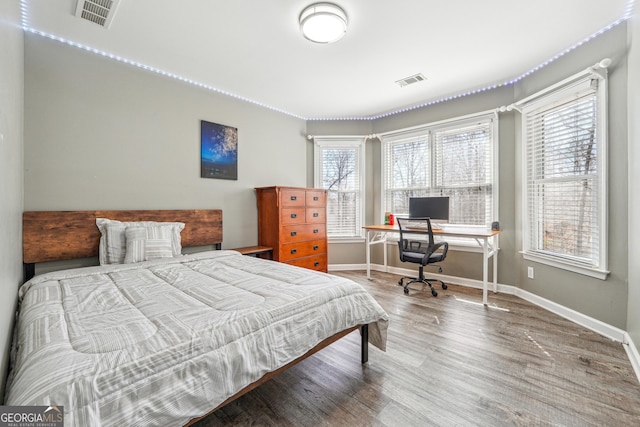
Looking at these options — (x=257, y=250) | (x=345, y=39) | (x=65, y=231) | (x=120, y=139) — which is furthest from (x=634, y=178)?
(x=65, y=231)

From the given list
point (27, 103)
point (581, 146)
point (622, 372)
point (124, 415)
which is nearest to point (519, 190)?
Result: point (581, 146)

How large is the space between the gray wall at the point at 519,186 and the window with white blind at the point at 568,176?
9 cm

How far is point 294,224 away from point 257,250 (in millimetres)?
645

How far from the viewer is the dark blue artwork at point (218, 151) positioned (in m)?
3.38

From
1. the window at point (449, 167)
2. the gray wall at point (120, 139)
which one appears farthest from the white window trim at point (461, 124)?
the gray wall at point (120, 139)

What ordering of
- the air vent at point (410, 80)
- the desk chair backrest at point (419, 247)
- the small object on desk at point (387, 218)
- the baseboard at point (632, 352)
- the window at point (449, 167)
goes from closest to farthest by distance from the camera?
the baseboard at point (632, 352) → the air vent at point (410, 80) → the desk chair backrest at point (419, 247) → the window at point (449, 167) → the small object on desk at point (387, 218)

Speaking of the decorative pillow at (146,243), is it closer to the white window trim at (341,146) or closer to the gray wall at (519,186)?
the white window trim at (341,146)

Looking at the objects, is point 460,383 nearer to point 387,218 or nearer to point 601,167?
point 601,167

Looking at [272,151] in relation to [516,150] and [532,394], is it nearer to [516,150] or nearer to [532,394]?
[516,150]

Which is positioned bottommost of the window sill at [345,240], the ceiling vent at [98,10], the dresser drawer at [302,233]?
the window sill at [345,240]

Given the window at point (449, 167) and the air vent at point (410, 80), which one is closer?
the air vent at point (410, 80)

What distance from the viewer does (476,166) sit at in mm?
3736

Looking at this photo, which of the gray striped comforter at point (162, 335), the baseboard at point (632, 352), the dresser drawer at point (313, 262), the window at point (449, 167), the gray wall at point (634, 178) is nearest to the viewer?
the gray striped comforter at point (162, 335)

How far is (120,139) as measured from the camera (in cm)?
277
